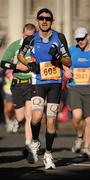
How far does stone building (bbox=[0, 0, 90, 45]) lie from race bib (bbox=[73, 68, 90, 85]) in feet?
29.4

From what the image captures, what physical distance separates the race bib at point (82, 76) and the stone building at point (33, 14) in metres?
8.97

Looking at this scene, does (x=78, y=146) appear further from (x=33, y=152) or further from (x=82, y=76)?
(x=33, y=152)

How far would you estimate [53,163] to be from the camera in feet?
33.4

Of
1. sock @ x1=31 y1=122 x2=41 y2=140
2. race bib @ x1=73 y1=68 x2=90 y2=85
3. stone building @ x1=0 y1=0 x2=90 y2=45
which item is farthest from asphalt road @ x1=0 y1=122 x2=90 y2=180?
stone building @ x1=0 y1=0 x2=90 y2=45

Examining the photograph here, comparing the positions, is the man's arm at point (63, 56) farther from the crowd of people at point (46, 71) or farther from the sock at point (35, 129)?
the sock at point (35, 129)

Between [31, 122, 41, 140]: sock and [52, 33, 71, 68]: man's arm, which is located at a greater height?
[52, 33, 71, 68]: man's arm

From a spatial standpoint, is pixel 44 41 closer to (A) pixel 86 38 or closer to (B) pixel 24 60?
(B) pixel 24 60

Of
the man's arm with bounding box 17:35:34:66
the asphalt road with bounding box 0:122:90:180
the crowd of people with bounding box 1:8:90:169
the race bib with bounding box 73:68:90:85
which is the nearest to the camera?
the asphalt road with bounding box 0:122:90:180

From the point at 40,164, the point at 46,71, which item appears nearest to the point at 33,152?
the point at 40,164

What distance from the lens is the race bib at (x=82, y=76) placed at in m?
12.0

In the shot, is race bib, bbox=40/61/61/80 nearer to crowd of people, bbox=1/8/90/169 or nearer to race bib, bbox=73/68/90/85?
crowd of people, bbox=1/8/90/169

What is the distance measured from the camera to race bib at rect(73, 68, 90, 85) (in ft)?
39.5

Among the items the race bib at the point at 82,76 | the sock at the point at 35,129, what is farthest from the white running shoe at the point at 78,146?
the sock at the point at 35,129

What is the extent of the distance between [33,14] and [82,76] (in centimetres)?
944
